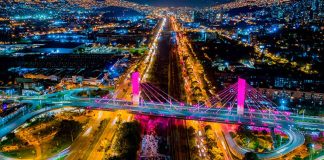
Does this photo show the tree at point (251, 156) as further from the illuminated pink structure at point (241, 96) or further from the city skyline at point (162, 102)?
the illuminated pink structure at point (241, 96)

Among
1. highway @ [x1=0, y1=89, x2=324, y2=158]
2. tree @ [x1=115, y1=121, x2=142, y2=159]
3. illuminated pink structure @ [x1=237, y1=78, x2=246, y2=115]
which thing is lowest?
tree @ [x1=115, y1=121, x2=142, y2=159]

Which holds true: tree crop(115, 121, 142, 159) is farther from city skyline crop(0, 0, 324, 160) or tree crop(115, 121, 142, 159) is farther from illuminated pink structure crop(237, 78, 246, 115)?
illuminated pink structure crop(237, 78, 246, 115)

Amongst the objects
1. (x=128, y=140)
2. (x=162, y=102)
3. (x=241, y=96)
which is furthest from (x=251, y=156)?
(x=162, y=102)

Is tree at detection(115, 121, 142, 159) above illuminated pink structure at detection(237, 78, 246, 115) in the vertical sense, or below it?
below

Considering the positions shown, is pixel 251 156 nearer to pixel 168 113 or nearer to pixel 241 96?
pixel 241 96

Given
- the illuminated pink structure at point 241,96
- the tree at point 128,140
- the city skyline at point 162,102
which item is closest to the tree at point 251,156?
the city skyline at point 162,102

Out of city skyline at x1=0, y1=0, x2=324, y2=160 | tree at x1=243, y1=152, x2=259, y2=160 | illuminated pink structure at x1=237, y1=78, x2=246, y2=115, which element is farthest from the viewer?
illuminated pink structure at x1=237, y1=78, x2=246, y2=115

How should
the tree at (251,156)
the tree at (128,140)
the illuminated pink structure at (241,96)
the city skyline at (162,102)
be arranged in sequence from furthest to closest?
the illuminated pink structure at (241,96), the city skyline at (162,102), the tree at (128,140), the tree at (251,156)

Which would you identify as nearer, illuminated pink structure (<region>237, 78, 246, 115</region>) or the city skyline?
the city skyline

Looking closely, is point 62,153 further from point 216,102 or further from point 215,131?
point 216,102

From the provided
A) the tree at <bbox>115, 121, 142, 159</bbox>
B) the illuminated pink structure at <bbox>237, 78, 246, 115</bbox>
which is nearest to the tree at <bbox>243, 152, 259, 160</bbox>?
the illuminated pink structure at <bbox>237, 78, 246, 115</bbox>

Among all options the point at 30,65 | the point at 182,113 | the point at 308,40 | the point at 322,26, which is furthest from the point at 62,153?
the point at 322,26
